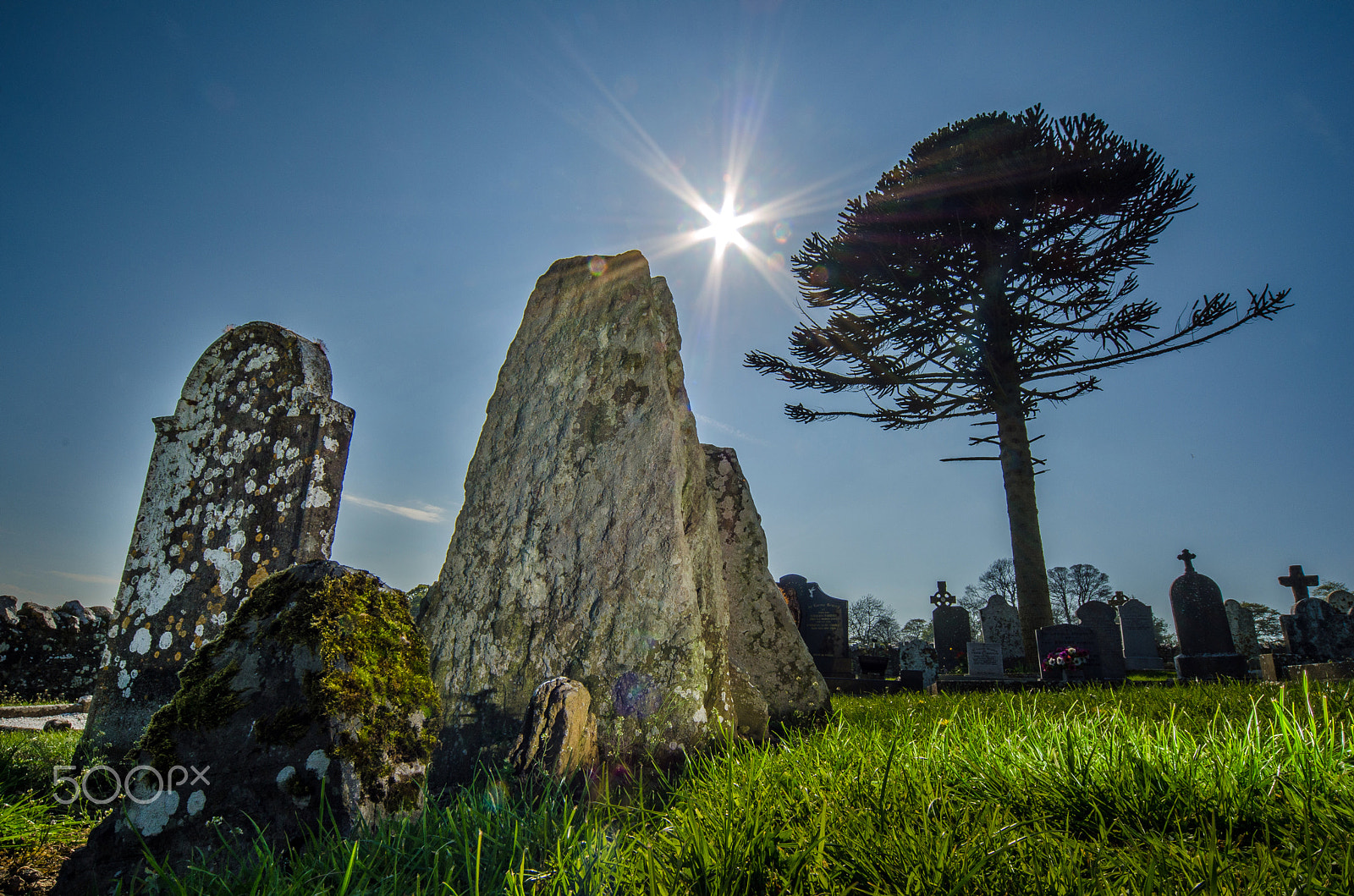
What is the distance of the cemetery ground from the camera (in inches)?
58.3

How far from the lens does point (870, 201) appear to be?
15.7m

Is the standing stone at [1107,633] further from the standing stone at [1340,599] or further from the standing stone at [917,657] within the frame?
the standing stone at [1340,599]

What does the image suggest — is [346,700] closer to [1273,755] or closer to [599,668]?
[599,668]

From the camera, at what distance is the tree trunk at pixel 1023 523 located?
12.3 metres

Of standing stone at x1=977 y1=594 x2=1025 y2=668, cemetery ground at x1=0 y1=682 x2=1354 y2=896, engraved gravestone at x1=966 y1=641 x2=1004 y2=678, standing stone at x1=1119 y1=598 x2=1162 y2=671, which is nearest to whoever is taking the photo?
cemetery ground at x1=0 y1=682 x2=1354 y2=896

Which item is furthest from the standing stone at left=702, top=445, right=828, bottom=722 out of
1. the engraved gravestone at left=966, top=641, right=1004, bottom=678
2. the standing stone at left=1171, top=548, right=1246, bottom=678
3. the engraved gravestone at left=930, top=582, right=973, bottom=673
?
the engraved gravestone at left=930, top=582, right=973, bottom=673

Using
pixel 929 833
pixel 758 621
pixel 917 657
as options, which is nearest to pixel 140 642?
pixel 758 621

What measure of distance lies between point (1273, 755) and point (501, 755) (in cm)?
322

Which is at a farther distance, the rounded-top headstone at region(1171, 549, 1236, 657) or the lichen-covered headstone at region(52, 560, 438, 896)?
the rounded-top headstone at region(1171, 549, 1236, 657)

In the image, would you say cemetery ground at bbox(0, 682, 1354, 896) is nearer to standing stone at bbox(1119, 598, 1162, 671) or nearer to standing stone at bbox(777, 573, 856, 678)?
standing stone at bbox(777, 573, 856, 678)

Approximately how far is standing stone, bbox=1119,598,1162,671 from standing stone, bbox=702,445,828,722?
50.6 ft

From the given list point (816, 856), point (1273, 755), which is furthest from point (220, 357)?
point (1273, 755)

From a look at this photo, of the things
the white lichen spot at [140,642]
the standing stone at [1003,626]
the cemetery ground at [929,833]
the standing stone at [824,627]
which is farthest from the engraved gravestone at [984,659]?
the white lichen spot at [140,642]

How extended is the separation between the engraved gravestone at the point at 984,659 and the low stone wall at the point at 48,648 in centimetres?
1491
